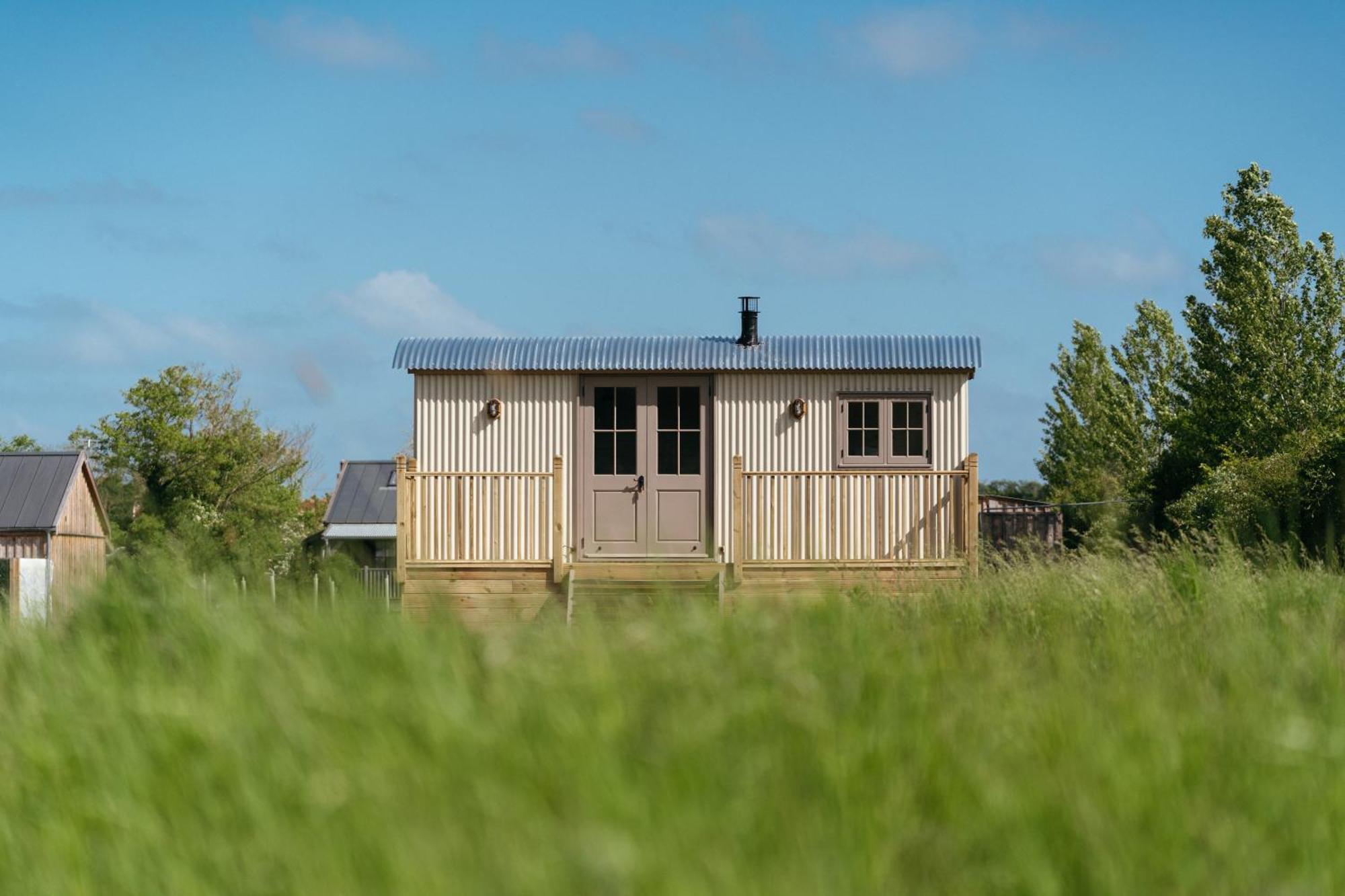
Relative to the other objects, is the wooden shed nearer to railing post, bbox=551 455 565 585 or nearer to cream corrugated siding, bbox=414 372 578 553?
cream corrugated siding, bbox=414 372 578 553

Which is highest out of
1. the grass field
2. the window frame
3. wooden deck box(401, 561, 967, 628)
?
the window frame

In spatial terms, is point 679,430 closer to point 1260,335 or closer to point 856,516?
point 856,516

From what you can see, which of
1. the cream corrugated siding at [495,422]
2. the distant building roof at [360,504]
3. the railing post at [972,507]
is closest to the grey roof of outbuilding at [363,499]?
the distant building roof at [360,504]

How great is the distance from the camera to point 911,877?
3.33 meters

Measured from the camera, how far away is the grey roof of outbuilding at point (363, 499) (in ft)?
108

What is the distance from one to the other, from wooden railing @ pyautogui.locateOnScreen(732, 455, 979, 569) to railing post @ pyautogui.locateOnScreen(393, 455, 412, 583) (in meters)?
3.12

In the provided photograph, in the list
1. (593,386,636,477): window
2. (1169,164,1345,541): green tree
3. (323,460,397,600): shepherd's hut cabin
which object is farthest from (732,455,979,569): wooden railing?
(323,460,397,600): shepherd's hut cabin

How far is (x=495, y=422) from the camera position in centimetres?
1461

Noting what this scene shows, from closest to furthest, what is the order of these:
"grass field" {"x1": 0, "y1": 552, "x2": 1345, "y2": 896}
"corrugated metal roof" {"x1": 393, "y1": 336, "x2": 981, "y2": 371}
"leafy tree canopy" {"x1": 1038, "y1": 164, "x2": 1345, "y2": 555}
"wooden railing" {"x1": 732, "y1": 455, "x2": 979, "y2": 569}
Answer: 1. "grass field" {"x1": 0, "y1": 552, "x2": 1345, "y2": 896}
2. "wooden railing" {"x1": 732, "y1": 455, "x2": 979, "y2": 569}
3. "corrugated metal roof" {"x1": 393, "y1": 336, "x2": 981, "y2": 371}
4. "leafy tree canopy" {"x1": 1038, "y1": 164, "x2": 1345, "y2": 555}

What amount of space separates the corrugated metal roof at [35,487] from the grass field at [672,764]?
2650cm

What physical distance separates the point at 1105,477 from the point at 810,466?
2585cm

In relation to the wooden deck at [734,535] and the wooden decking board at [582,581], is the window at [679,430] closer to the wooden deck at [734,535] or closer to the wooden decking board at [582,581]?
the wooden deck at [734,535]

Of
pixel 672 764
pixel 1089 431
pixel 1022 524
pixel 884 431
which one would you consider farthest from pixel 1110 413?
pixel 672 764

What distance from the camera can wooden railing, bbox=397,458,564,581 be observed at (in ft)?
42.9
